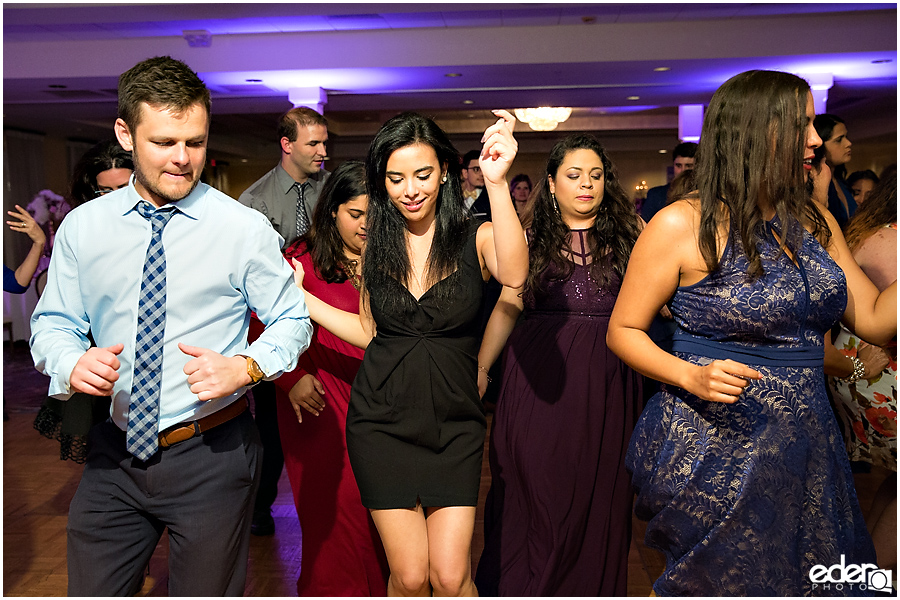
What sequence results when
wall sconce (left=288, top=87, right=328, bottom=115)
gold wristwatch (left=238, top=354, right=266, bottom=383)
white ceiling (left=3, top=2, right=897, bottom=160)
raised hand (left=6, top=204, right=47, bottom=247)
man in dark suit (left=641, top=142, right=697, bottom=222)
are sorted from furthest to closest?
wall sconce (left=288, top=87, right=328, bottom=115) < white ceiling (left=3, top=2, right=897, bottom=160) < man in dark suit (left=641, top=142, right=697, bottom=222) < raised hand (left=6, top=204, right=47, bottom=247) < gold wristwatch (left=238, top=354, right=266, bottom=383)

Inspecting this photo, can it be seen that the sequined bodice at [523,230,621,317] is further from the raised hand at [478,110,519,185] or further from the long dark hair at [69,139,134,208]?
the long dark hair at [69,139,134,208]

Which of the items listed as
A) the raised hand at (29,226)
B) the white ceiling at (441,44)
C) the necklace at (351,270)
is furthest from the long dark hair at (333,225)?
the white ceiling at (441,44)

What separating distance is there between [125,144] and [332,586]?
5.02 feet

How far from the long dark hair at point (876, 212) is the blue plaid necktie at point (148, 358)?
6.61ft

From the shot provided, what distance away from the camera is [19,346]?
977cm

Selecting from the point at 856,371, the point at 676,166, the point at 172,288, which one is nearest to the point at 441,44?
the point at 676,166

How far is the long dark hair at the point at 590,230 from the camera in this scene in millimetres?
2678

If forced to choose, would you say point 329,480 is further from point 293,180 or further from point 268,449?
point 293,180

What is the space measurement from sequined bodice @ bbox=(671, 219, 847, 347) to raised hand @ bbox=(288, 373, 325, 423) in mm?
1229

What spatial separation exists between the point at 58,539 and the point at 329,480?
166cm

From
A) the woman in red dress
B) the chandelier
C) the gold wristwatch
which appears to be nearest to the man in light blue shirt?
the gold wristwatch

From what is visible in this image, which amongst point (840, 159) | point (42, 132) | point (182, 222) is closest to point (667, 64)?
point (840, 159)

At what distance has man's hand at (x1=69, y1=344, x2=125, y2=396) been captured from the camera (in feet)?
4.70

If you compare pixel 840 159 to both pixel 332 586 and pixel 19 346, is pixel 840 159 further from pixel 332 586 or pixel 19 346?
pixel 19 346
